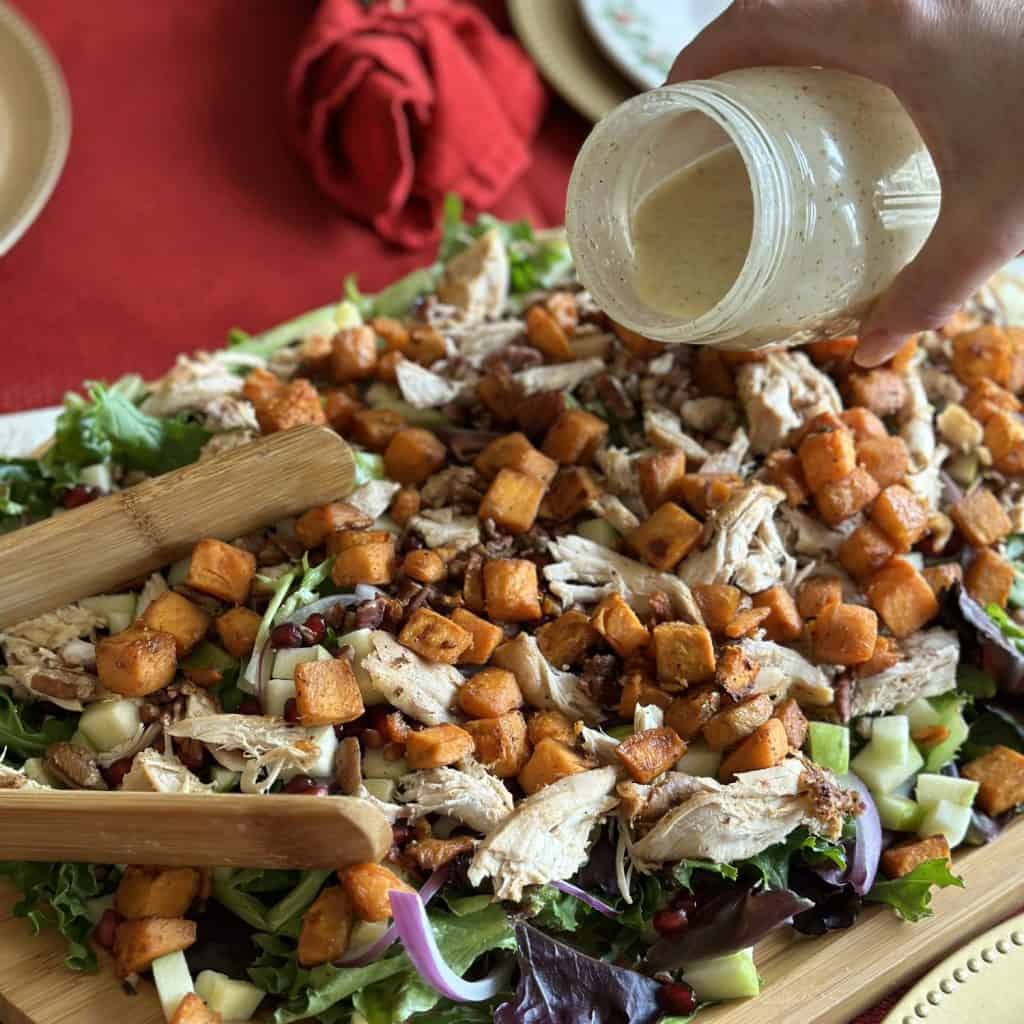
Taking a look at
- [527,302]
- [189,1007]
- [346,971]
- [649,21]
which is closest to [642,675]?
[346,971]

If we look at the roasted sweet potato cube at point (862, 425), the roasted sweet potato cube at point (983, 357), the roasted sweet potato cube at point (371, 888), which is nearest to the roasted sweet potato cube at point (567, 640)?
the roasted sweet potato cube at point (371, 888)

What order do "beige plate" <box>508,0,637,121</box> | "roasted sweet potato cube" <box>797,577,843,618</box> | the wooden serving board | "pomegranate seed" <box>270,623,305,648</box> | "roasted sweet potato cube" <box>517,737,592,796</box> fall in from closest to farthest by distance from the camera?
1. the wooden serving board
2. "roasted sweet potato cube" <box>517,737,592,796</box>
3. "pomegranate seed" <box>270,623,305,648</box>
4. "roasted sweet potato cube" <box>797,577,843,618</box>
5. "beige plate" <box>508,0,637,121</box>

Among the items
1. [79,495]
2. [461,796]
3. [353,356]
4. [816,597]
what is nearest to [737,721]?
[816,597]

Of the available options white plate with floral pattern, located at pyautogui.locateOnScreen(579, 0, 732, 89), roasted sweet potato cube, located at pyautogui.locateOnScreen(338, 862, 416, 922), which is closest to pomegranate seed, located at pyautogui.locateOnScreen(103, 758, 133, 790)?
roasted sweet potato cube, located at pyautogui.locateOnScreen(338, 862, 416, 922)

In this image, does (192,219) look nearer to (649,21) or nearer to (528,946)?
(649,21)

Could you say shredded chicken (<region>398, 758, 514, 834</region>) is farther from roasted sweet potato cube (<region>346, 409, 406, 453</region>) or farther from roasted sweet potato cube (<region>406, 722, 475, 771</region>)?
roasted sweet potato cube (<region>346, 409, 406, 453</region>)

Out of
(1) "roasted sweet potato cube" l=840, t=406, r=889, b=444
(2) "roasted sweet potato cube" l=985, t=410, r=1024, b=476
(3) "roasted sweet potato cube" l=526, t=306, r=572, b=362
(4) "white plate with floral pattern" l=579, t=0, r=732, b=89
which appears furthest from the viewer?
(4) "white plate with floral pattern" l=579, t=0, r=732, b=89

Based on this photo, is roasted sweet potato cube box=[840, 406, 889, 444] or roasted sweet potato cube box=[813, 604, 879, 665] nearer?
roasted sweet potato cube box=[813, 604, 879, 665]

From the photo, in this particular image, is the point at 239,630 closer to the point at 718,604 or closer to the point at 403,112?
the point at 718,604
